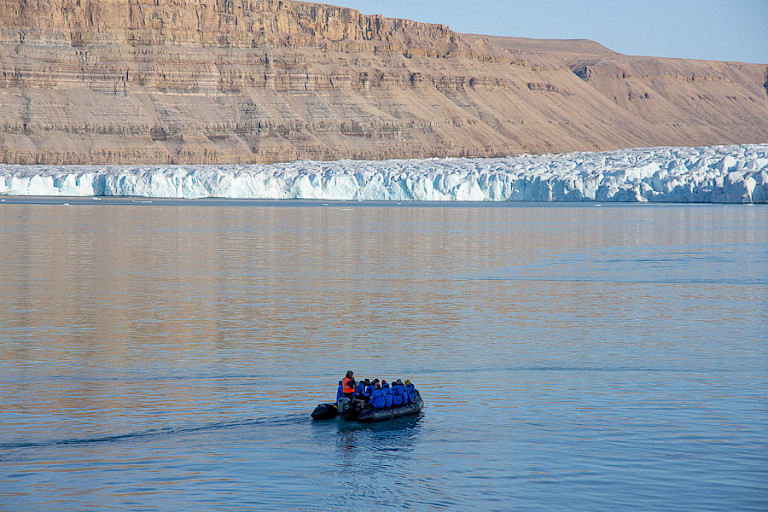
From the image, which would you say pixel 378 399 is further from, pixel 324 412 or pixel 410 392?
pixel 324 412

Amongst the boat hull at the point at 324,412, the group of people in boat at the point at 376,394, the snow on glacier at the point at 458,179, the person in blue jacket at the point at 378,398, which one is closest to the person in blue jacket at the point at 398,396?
the group of people in boat at the point at 376,394

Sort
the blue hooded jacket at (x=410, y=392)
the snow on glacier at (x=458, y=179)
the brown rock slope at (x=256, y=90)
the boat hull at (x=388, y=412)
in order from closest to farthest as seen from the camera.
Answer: the boat hull at (x=388, y=412) → the blue hooded jacket at (x=410, y=392) → the snow on glacier at (x=458, y=179) → the brown rock slope at (x=256, y=90)

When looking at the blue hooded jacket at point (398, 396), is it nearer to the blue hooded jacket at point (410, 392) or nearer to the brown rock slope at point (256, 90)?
the blue hooded jacket at point (410, 392)

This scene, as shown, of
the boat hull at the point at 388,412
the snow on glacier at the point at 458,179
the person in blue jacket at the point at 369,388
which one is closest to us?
the boat hull at the point at 388,412

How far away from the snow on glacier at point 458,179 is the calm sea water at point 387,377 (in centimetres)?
3002

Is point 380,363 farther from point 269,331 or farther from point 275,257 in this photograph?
point 275,257

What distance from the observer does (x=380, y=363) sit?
42.2 ft

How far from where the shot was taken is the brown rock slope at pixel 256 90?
101m

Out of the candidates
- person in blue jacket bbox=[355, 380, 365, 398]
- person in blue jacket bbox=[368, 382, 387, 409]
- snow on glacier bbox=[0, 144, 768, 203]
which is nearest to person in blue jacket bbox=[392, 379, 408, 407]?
person in blue jacket bbox=[368, 382, 387, 409]

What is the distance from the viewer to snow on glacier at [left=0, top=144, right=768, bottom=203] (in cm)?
5353

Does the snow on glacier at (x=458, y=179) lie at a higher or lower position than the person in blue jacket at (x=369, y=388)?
higher

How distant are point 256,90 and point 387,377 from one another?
346ft

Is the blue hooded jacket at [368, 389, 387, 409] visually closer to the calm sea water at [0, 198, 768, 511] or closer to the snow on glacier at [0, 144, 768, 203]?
the calm sea water at [0, 198, 768, 511]

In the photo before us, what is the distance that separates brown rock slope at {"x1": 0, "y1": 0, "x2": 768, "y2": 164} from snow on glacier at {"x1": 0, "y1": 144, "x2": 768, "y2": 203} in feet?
86.1
